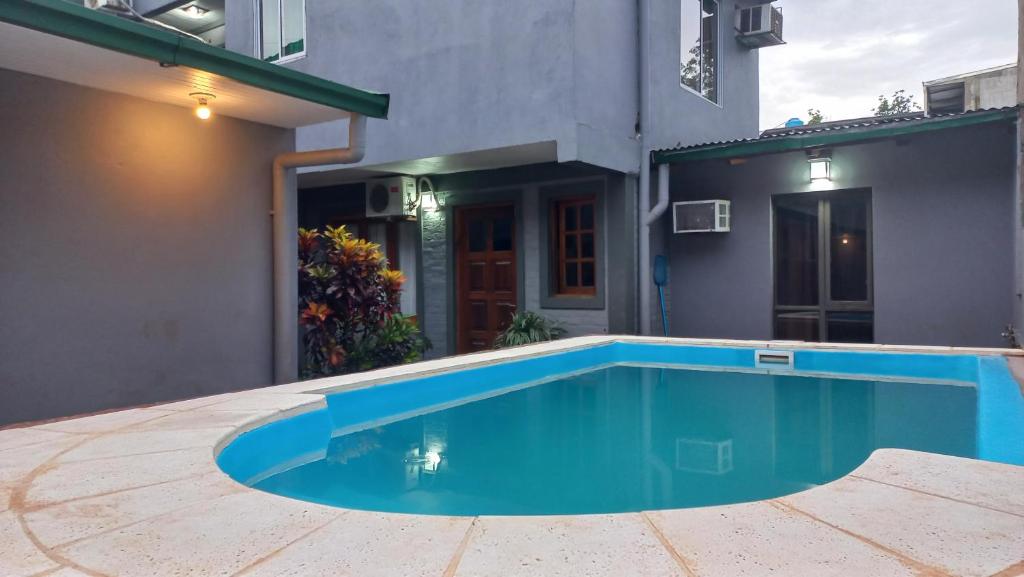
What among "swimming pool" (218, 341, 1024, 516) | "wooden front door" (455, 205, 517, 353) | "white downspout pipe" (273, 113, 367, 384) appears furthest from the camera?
"wooden front door" (455, 205, 517, 353)

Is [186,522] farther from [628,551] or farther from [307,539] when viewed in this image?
[628,551]

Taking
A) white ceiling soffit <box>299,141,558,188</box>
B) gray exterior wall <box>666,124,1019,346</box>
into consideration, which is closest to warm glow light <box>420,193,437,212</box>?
white ceiling soffit <box>299,141,558,188</box>

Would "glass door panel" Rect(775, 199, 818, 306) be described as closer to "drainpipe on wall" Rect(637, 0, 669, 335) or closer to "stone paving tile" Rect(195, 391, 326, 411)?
"drainpipe on wall" Rect(637, 0, 669, 335)

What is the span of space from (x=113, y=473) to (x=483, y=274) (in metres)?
7.52

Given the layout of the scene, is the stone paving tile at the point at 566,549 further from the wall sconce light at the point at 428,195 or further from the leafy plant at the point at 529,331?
the wall sconce light at the point at 428,195

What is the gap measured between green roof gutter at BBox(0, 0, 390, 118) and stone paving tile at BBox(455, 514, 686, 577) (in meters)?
3.58

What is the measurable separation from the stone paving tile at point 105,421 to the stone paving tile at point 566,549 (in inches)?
104

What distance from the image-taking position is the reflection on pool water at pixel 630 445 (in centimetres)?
361

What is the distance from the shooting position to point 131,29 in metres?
4.23

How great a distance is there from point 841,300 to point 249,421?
23.7ft

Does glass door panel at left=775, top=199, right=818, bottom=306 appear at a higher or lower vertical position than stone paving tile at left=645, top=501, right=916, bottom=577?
higher

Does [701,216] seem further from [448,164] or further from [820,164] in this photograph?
[448,164]

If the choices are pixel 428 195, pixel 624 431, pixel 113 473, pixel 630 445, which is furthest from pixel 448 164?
pixel 113 473

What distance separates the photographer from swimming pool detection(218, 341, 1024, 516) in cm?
365
